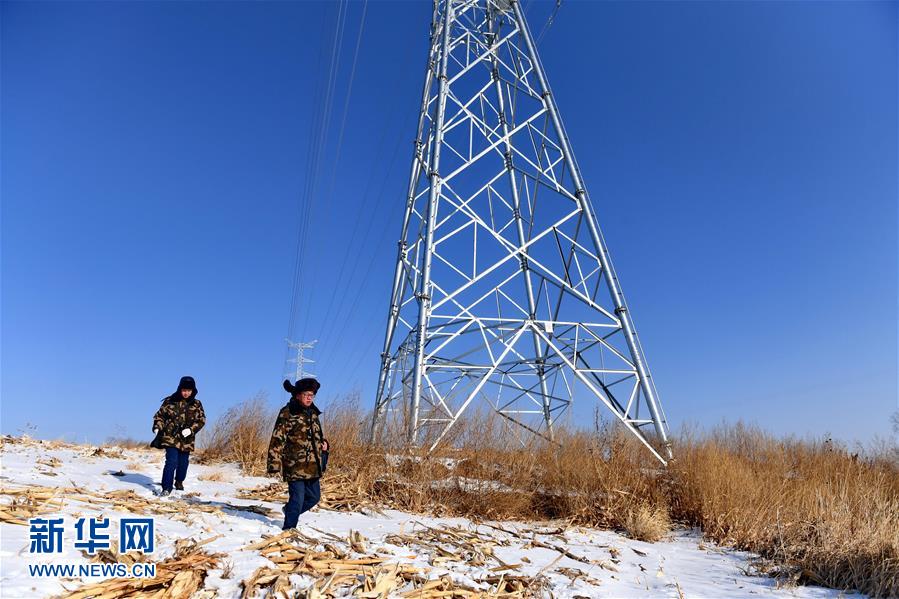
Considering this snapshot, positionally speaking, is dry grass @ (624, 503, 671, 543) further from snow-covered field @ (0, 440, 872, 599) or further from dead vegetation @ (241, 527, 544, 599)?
dead vegetation @ (241, 527, 544, 599)

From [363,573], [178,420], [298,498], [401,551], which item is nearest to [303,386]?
[298,498]

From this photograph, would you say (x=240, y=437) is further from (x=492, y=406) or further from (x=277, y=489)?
(x=492, y=406)

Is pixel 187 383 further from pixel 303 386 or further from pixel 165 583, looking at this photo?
pixel 165 583

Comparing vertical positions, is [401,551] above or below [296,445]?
below

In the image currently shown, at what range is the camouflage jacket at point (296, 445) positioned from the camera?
524cm

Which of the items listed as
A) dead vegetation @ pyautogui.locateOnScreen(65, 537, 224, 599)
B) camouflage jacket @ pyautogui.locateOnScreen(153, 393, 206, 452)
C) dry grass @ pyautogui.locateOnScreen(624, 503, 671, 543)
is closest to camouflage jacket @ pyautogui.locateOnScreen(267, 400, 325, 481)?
dead vegetation @ pyautogui.locateOnScreen(65, 537, 224, 599)

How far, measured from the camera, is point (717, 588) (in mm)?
4328

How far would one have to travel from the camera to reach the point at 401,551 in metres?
4.33

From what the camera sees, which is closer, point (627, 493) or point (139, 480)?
point (627, 493)

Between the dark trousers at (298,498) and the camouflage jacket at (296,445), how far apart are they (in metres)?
0.08

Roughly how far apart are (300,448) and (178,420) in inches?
125

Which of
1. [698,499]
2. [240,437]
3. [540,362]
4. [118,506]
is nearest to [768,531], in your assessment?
[698,499]

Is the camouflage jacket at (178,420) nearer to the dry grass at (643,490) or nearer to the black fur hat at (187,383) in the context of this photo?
the black fur hat at (187,383)

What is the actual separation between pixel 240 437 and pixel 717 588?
29.6ft
